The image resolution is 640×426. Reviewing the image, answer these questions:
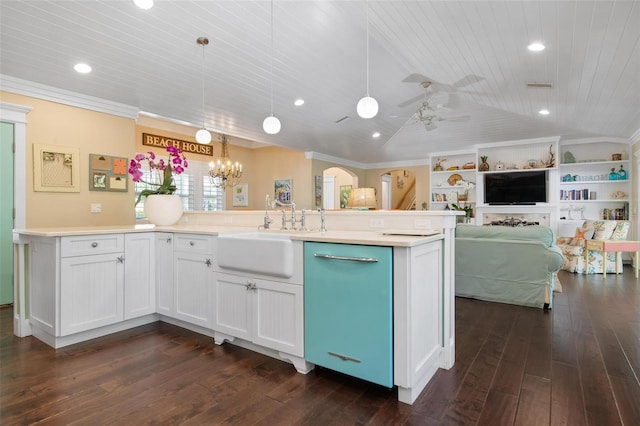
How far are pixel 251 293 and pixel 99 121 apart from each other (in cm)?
351

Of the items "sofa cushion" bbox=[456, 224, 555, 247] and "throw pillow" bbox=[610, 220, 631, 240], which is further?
"throw pillow" bbox=[610, 220, 631, 240]

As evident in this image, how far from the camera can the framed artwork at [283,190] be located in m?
8.57

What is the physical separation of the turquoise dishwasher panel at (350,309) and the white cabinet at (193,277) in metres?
1.01

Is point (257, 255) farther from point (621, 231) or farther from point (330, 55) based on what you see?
point (621, 231)

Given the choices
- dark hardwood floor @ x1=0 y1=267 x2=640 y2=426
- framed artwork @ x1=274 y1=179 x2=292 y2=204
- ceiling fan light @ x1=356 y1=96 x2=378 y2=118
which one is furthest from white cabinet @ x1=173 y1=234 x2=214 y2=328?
framed artwork @ x1=274 y1=179 x2=292 y2=204

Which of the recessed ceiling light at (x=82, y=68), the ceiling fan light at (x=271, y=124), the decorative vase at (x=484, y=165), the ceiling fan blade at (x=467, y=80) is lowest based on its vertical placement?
the ceiling fan light at (x=271, y=124)

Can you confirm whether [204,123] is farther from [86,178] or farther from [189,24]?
[189,24]

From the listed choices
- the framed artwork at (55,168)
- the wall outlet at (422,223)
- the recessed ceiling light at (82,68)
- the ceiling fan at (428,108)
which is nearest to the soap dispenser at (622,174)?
the ceiling fan at (428,108)

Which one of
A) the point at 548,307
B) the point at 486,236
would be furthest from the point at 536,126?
the point at 548,307

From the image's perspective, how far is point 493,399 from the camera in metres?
1.93

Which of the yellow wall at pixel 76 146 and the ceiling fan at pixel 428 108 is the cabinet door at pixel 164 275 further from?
the ceiling fan at pixel 428 108

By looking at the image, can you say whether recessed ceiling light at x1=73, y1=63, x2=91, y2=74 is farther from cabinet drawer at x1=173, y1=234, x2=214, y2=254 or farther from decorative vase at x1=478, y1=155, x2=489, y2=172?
decorative vase at x1=478, y1=155, x2=489, y2=172

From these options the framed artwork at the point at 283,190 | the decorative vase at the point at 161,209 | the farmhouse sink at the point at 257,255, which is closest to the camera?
the farmhouse sink at the point at 257,255

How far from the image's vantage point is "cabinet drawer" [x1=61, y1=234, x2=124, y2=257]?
8.69ft
